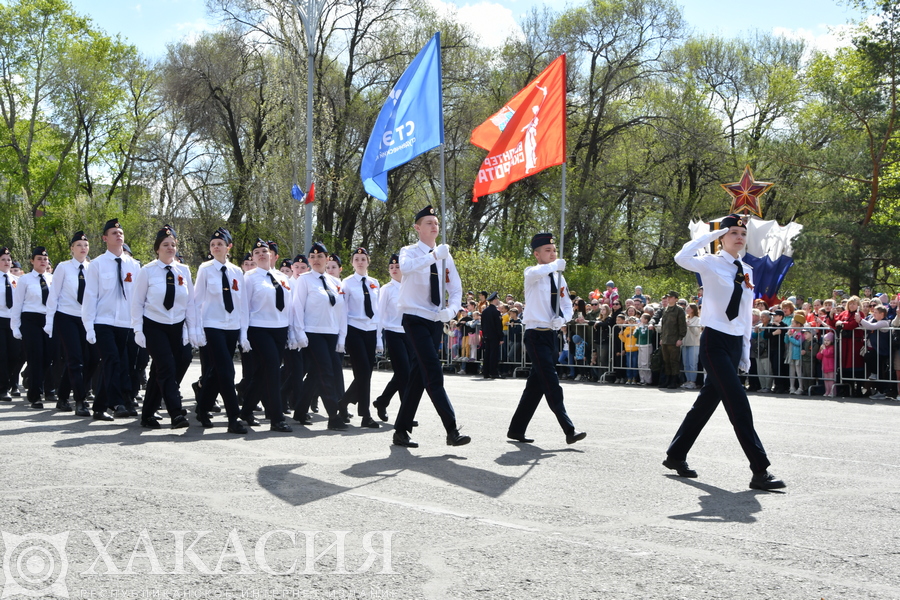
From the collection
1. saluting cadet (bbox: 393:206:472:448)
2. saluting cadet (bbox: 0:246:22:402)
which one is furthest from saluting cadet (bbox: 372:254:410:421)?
saluting cadet (bbox: 0:246:22:402)

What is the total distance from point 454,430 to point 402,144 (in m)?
3.59

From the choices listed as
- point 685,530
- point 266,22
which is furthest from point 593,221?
point 685,530

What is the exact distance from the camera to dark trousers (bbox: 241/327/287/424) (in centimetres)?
1004

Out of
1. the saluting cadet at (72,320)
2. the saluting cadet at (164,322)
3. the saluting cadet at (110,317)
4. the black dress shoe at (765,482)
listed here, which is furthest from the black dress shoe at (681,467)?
the saluting cadet at (72,320)

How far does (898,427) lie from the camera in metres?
11.1

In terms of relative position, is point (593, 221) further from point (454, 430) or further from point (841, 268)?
point (454, 430)

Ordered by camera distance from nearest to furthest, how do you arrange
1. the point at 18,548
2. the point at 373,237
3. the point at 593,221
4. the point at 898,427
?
the point at 18,548
the point at 898,427
the point at 593,221
the point at 373,237

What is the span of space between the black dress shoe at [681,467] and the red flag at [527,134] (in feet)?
13.3

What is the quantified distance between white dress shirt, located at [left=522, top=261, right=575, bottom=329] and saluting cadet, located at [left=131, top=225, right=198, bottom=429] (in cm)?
351

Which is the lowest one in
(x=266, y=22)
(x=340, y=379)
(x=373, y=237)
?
(x=340, y=379)

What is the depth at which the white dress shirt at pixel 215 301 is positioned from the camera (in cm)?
991

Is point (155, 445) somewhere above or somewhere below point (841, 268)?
below

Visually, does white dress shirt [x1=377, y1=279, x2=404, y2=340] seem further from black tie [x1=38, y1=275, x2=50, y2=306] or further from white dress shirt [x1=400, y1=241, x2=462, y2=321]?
black tie [x1=38, y1=275, x2=50, y2=306]

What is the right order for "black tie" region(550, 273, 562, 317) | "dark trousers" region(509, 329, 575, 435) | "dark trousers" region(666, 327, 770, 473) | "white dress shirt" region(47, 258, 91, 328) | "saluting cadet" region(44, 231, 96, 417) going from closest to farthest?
"dark trousers" region(666, 327, 770, 473)
"dark trousers" region(509, 329, 575, 435)
"black tie" region(550, 273, 562, 317)
"saluting cadet" region(44, 231, 96, 417)
"white dress shirt" region(47, 258, 91, 328)
